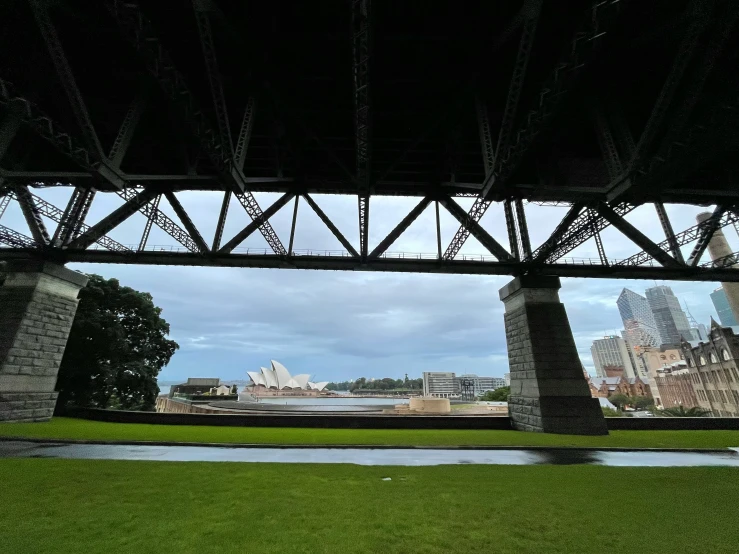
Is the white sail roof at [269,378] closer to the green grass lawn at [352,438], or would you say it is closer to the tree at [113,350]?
the tree at [113,350]

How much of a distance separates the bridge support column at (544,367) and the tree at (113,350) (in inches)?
1043

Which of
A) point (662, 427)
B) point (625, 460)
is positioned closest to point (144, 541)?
point (625, 460)

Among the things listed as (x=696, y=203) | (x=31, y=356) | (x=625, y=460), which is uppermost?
(x=696, y=203)

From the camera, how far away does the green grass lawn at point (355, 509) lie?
374 centimetres

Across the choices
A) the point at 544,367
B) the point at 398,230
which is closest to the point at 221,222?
the point at 398,230

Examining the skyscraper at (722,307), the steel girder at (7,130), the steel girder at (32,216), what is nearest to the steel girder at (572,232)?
the steel girder at (7,130)

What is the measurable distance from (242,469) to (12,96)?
45.2 feet

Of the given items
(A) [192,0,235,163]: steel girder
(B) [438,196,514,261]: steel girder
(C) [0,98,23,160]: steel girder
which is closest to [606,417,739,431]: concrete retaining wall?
(B) [438,196,514,261]: steel girder

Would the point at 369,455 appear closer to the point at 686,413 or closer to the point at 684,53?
the point at 684,53

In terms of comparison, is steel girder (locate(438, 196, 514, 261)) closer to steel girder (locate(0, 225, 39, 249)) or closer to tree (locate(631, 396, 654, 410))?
steel girder (locate(0, 225, 39, 249))

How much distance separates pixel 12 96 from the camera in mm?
10359

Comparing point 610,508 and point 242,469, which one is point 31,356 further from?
point 610,508

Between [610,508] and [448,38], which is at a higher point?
[448,38]

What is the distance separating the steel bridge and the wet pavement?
8.81m
